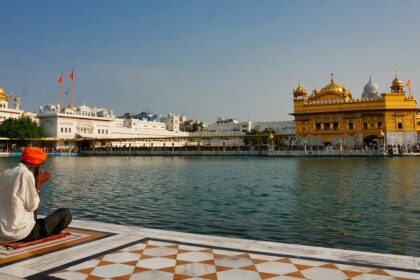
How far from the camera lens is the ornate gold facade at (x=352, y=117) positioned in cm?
5225

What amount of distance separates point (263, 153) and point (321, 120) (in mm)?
9445

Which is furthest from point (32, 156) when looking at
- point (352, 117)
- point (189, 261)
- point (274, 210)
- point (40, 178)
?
point (352, 117)

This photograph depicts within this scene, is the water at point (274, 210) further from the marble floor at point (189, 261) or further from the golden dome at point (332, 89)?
the golden dome at point (332, 89)

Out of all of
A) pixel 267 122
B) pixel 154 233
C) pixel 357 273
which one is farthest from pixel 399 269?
pixel 267 122

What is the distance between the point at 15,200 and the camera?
4910mm

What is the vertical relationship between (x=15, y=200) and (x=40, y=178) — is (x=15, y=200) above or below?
below

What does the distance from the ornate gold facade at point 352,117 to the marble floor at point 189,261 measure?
51016 millimetres

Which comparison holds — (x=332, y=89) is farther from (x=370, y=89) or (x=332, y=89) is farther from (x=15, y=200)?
(x=15, y=200)

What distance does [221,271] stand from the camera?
435 cm

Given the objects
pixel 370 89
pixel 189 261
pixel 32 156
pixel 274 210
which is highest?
pixel 370 89

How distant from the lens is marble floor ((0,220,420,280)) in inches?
167

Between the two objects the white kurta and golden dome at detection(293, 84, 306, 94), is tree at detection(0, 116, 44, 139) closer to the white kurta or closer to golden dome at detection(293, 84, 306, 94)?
golden dome at detection(293, 84, 306, 94)

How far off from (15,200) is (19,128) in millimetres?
69949

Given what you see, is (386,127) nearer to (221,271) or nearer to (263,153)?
(263,153)
